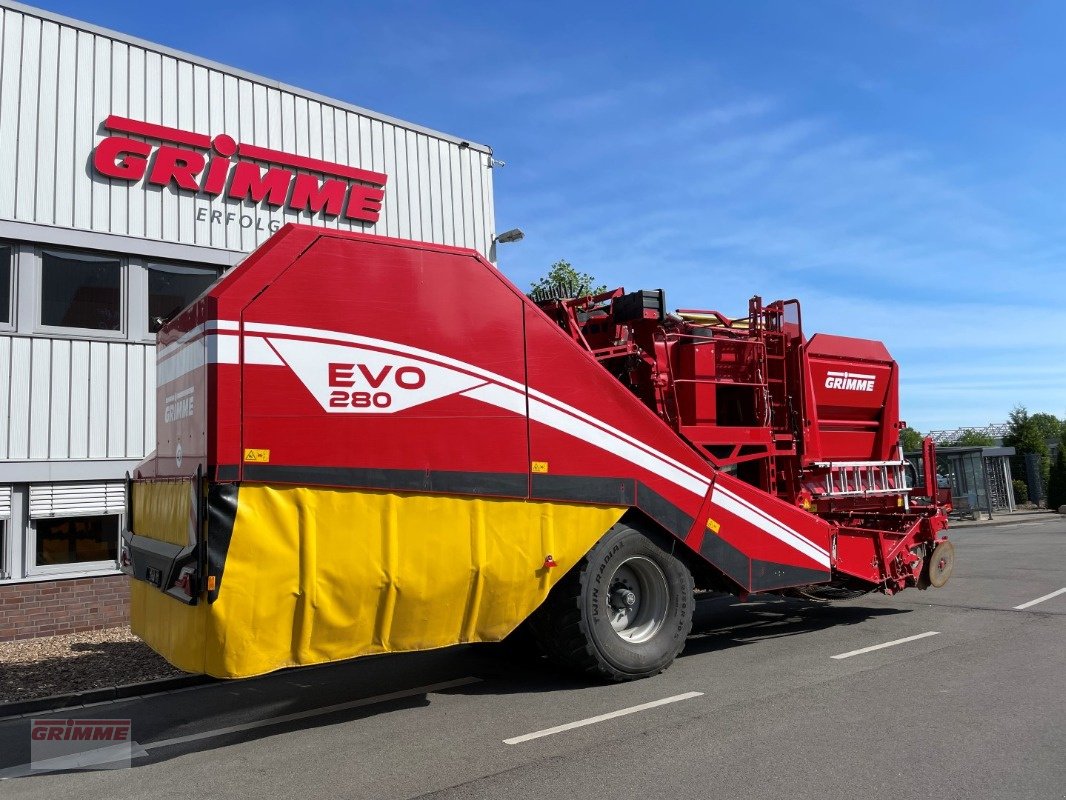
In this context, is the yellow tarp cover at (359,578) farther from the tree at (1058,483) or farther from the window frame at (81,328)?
the tree at (1058,483)

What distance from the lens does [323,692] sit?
258 inches

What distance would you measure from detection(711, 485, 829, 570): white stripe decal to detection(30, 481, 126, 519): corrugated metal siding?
22.3 ft

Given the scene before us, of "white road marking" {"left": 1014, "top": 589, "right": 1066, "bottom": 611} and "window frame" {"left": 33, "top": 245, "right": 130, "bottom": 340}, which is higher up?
"window frame" {"left": 33, "top": 245, "right": 130, "bottom": 340}

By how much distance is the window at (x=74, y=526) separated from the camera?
977 cm

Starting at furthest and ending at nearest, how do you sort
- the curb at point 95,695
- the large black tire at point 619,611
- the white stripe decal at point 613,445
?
→ the curb at point 95,695 → the large black tire at point 619,611 → the white stripe decal at point 613,445

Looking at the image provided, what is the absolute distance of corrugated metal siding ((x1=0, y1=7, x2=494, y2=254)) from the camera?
32.7 feet

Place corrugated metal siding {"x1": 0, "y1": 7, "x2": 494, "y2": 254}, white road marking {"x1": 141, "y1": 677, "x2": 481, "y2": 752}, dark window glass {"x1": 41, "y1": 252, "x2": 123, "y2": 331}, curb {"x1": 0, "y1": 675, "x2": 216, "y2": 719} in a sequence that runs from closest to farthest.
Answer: white road marking {"x1": 141, "y1": 677, "x2": 481, "y2": 752}, curb {"x1": 0, "y1": 675, "x2": 216, "y2": 719}, corrugated metal siding {"x1": 0, "y1": 7, "x2": 494, "y2": 254}, dark window glass {"x1": 41, "y1": 252, "x2": 123, "y2": 331}

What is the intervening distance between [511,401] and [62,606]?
22.9ft

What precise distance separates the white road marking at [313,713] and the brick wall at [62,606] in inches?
198

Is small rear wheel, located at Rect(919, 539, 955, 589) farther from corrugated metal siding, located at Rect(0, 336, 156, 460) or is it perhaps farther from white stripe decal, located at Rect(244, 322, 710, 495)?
corrugated metal siding, located at Rect(0, 336, 156, 460)

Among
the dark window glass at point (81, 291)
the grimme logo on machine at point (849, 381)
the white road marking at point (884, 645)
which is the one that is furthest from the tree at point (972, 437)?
the dark window glass at point (81, 291)

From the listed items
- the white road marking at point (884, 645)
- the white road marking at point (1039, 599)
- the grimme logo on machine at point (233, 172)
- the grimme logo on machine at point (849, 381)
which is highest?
the grimme logo on machine at point (233, 172)

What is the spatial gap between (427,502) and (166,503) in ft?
5.77

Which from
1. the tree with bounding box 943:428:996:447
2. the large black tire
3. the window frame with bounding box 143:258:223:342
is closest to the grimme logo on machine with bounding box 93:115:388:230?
the window frame with bounding box 143:258:223:342
